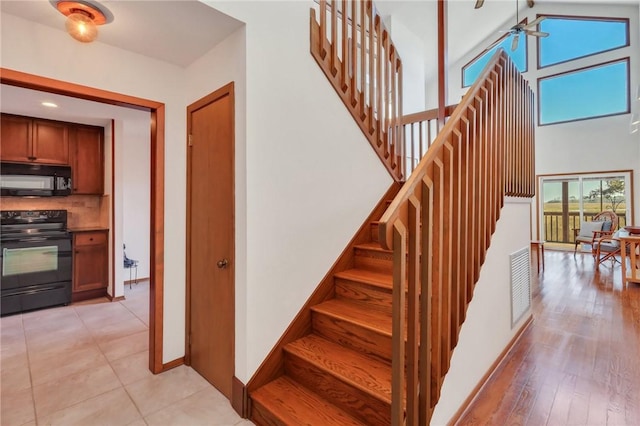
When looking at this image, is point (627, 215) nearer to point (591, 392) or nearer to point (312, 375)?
point (591, 392)

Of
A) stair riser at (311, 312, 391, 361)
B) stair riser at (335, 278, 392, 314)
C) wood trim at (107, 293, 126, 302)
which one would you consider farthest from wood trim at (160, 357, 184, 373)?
wood trim at (107, 293, 126, 302)

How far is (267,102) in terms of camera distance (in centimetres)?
197

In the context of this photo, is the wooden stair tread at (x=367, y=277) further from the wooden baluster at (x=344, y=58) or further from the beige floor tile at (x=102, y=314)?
the beige floor tile at (x=102, y=314)

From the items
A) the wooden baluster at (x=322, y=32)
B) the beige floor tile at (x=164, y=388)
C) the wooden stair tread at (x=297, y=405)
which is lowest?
the beige floor tile at (x=164, y=388)

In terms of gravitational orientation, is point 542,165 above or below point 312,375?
above

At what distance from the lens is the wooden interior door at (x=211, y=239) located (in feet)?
6.64

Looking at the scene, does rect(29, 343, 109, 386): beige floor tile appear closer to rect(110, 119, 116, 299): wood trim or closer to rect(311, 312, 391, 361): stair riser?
rect(110, 119, 116, 299): wood trim

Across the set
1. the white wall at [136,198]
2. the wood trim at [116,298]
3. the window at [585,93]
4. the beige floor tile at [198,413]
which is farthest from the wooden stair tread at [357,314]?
the window at [585,93]

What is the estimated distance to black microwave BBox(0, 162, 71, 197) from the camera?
3.65 meters

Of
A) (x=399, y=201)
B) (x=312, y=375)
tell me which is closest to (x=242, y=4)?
(x=399, y=201)

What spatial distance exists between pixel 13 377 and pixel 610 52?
11.5 metres

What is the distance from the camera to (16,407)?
194cm

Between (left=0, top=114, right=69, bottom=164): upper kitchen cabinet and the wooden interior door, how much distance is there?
2.83 m

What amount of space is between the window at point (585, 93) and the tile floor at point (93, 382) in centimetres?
984
